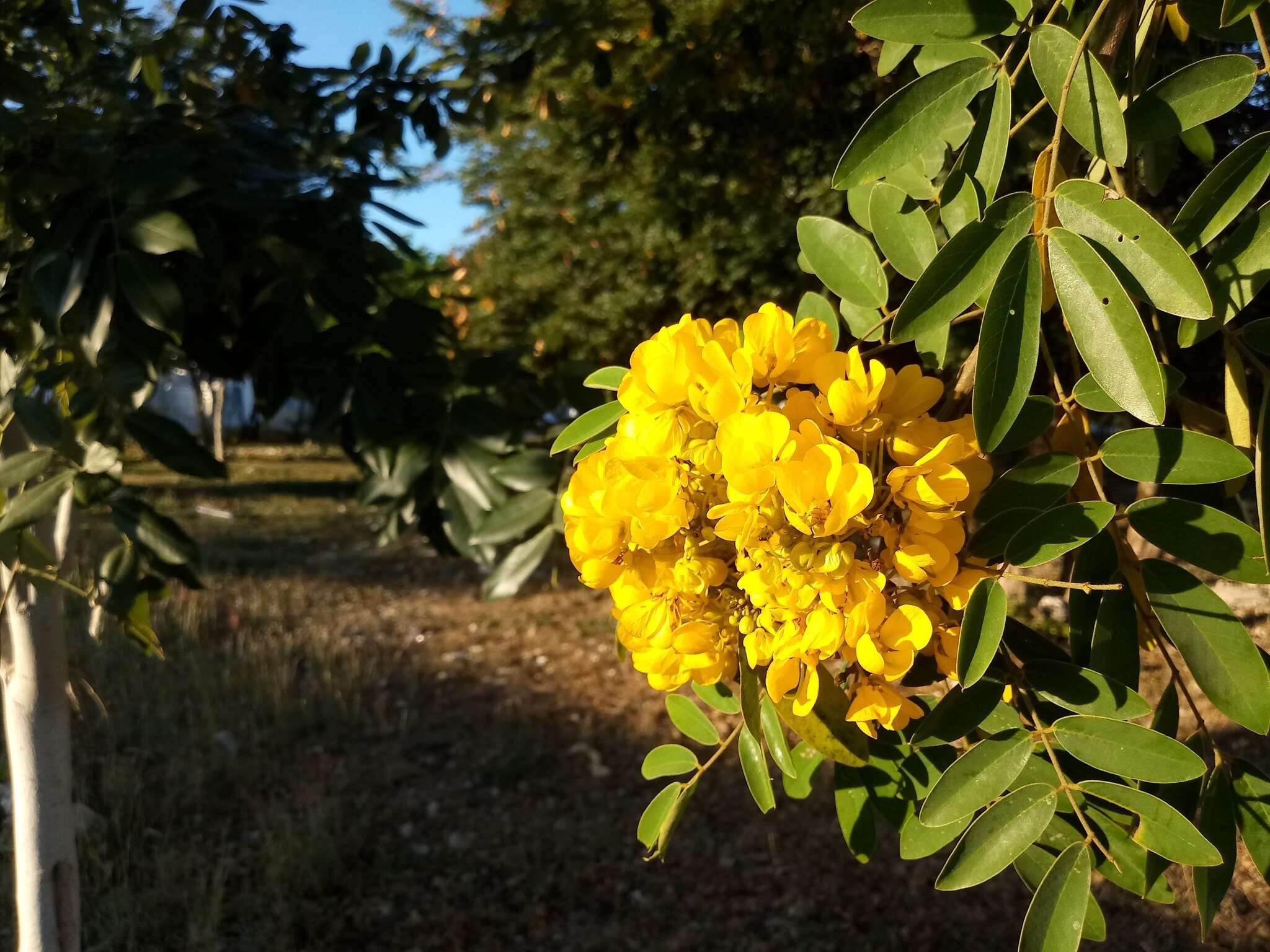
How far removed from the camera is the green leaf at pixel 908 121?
0.68m

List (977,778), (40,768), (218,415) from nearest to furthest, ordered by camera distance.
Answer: (977,778) < (40,768) < (218,415)

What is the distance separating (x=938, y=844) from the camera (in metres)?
0.74

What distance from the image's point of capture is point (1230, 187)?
0.63 meters

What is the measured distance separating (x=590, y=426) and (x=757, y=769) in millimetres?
334

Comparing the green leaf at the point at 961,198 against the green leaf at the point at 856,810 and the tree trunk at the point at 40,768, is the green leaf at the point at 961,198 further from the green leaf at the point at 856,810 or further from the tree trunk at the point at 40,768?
the tree trunk at the point at 40,768

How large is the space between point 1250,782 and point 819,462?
456 millimetres

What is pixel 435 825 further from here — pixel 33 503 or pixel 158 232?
pixel 158 232

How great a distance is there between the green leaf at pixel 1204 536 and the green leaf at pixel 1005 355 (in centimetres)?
14

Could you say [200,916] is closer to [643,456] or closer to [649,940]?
[649,940]

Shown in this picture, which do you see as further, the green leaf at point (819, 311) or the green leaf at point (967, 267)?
Answer: the green leaf at point (819, 311)

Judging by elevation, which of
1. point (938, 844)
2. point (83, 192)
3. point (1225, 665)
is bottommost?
point (938, 844)

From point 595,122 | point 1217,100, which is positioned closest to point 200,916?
point 1217,100

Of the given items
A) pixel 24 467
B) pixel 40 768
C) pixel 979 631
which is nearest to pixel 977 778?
pixel 979 631

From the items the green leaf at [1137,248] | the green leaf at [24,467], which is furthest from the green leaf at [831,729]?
the green leaf at [24,467]
